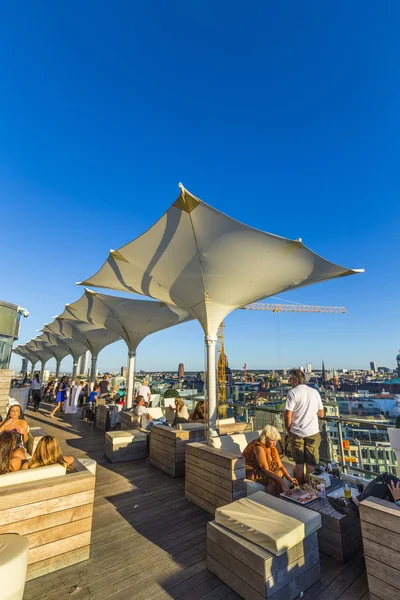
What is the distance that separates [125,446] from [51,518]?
137 inches

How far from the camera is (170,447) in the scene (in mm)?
4875

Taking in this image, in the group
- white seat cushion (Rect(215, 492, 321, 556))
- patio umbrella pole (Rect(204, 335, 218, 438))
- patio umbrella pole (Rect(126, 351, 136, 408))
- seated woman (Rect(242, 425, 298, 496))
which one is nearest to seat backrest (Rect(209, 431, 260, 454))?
seated woman (Rect(242, 425, 298, 496))

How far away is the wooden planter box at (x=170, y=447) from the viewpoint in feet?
15.6

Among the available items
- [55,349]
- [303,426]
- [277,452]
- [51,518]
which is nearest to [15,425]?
[51,518]

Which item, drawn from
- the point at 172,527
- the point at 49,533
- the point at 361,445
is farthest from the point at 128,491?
the point at 361,445

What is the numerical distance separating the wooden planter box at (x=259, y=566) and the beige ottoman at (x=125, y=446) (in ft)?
12.2

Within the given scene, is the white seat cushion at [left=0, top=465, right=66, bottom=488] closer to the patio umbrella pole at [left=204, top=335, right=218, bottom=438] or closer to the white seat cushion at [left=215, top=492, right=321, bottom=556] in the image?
the white seat cushion at [left=215, top=492, right=321, bottom=556]

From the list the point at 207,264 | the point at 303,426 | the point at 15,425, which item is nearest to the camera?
the point at 303,426

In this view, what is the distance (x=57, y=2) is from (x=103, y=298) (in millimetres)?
8832

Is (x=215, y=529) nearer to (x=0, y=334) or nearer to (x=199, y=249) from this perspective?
(x=199, y=249)

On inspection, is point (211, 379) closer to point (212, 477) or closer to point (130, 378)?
point (212, 477)

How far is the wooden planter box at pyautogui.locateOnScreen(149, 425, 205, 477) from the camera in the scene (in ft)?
15.6

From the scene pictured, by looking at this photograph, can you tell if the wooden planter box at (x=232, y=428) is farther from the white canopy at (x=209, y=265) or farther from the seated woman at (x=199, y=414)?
the seated woman at (x=199, y=414)

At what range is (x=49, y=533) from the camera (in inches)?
93.0
